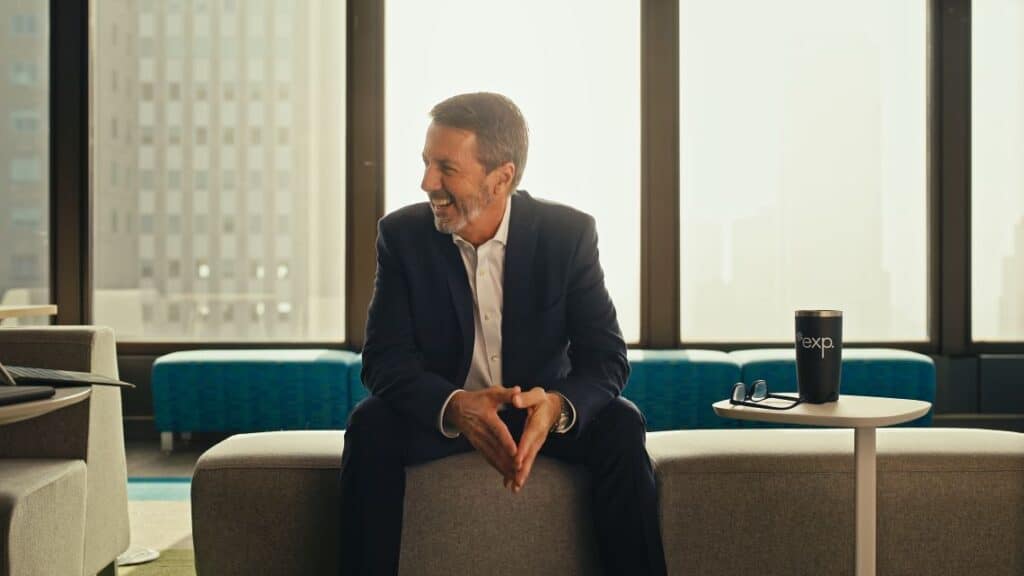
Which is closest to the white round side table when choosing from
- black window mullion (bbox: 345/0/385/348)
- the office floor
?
the office floor

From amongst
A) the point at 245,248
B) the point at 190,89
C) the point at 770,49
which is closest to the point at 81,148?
the point at 190,89

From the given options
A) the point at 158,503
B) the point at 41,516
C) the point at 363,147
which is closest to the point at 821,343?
the point at 41,516

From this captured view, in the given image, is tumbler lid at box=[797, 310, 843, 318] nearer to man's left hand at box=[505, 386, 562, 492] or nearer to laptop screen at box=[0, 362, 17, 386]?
man's left hand at box=[505, 386, 562, 492]

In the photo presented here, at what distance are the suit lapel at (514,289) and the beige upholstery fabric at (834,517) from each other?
1.21ft

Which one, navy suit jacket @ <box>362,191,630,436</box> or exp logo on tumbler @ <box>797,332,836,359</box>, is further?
navy suit jacket @ <box>362,191,630,436</box>

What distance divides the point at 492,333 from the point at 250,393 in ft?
9.10

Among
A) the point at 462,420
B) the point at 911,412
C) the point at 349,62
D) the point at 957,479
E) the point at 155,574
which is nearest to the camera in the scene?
the point at 911,412

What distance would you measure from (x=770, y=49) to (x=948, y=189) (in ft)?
3.83

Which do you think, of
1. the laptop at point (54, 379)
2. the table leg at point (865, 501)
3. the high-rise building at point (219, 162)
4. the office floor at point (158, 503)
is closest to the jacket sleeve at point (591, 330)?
the table leg at point (865, 501)

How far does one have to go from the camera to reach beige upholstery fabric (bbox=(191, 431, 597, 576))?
1.86 meters

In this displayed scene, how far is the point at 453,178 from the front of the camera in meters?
1.97

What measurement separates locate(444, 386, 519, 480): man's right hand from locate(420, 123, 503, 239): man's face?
388 mm

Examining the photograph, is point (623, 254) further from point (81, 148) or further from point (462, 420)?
point (462, 420)

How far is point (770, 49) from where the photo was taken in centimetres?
504
